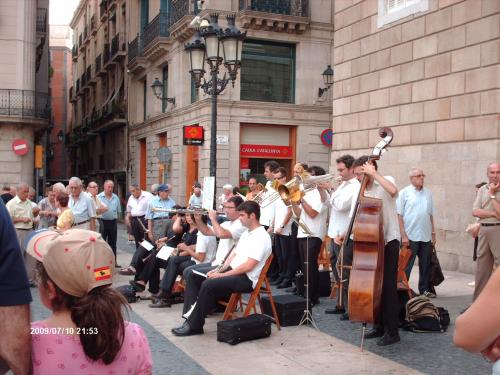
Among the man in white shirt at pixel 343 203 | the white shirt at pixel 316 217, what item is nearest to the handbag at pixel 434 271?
the man in white shirt at pixel 343 203

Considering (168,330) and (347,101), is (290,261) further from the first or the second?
(347,101)

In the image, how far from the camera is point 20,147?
24828 mm

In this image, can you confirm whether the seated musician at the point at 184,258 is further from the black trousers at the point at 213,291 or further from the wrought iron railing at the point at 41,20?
the wrought iron railing at the point at 41,20

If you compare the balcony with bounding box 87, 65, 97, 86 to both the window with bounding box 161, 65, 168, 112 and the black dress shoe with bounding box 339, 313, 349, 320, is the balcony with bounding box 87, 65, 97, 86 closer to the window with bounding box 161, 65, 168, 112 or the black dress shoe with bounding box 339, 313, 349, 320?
the window with bounding box 161, 65, 168, 112

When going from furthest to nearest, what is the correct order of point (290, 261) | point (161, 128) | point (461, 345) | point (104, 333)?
1. point (161, 128)
2. point (290, 261)
3. point (104, 333)
4. point (461, 345)

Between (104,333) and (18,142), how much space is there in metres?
24.9

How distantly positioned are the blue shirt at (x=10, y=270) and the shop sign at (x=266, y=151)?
20304 mm

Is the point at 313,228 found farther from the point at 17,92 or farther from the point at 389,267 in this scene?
the point at 17,92

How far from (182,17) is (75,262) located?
73.4ft

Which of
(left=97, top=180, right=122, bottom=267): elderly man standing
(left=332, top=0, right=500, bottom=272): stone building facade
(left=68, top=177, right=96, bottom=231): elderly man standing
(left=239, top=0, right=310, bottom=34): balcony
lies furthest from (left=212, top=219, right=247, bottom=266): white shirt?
(left=239, top=0, right=310, bottom=34): balcony

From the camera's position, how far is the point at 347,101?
14.2 metres

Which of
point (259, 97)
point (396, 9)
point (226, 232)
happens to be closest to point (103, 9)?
point (259, 97)

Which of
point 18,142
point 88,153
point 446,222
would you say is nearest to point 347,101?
point 446,222

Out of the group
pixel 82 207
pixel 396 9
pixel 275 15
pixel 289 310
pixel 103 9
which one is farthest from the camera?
pixel 103 9
